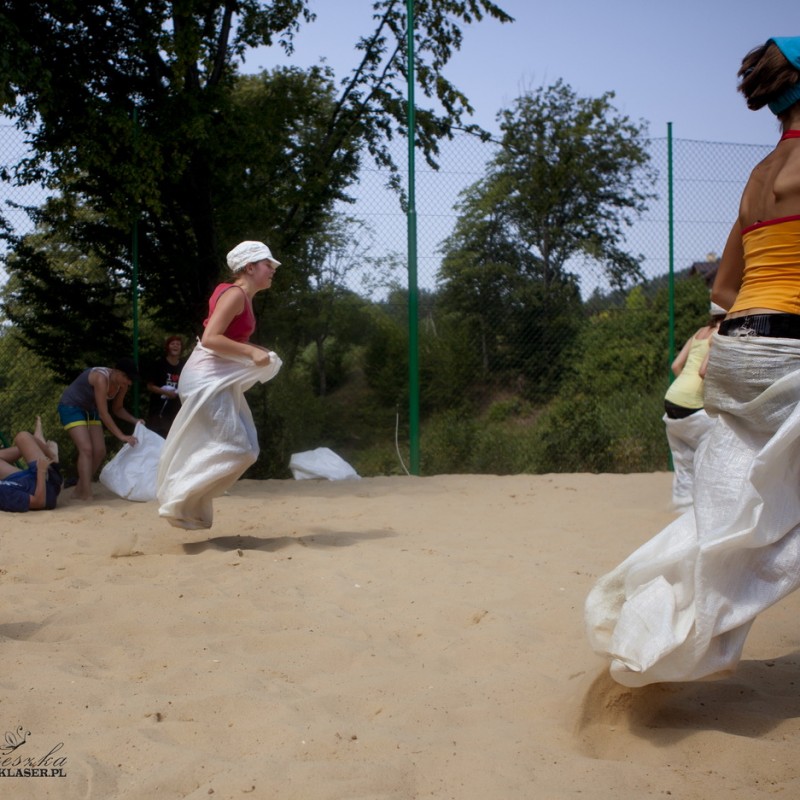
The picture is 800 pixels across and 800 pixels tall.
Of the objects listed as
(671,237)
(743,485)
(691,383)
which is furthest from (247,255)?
(671,237)

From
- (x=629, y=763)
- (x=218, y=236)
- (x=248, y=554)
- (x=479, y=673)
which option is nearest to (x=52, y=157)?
(x=218, y=236)

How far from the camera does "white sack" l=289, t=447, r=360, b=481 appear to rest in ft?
30.2

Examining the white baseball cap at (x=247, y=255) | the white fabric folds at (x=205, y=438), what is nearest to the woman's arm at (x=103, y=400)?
the white fabric folds at (x=205, y=438)

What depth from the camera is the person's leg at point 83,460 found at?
7.96m

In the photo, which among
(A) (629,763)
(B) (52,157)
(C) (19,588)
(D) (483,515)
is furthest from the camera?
(B) (52,157)

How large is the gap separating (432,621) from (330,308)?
241 inches

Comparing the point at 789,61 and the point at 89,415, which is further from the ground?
the point at 789,61

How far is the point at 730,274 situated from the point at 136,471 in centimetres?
586

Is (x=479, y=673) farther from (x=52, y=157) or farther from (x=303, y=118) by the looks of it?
(x=303, y=118)

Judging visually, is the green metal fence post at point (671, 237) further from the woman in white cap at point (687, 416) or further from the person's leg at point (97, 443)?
the person's leg at point (97, 443)

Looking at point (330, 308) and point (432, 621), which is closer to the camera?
point (432, 621)

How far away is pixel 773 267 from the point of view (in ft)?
9.44

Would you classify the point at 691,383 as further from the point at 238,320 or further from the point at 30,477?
the point at 30,477

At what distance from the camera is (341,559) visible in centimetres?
523
